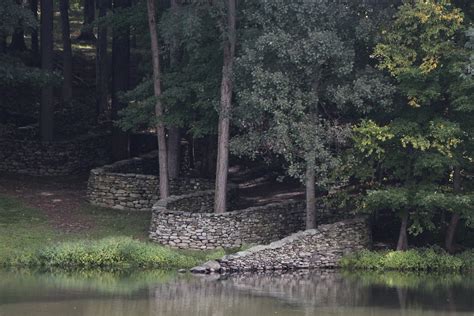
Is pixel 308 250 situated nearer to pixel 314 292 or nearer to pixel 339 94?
pixel 314 292

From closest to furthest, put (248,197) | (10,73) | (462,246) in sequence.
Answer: (462,246) < (10,73) < (248,197)

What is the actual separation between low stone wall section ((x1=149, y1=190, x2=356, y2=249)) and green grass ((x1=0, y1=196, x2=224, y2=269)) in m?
0.49

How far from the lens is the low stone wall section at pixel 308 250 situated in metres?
26.5

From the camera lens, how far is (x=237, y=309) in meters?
21.0

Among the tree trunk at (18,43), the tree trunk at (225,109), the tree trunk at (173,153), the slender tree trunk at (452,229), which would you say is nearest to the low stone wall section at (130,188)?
the tree trunk at (173,153)

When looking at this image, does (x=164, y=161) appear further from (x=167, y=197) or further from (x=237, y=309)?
(x=237, y=309)

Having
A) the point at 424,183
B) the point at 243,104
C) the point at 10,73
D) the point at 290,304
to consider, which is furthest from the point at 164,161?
the point at 290,304

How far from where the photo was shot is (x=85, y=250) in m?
26.0

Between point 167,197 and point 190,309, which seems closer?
point 190,309

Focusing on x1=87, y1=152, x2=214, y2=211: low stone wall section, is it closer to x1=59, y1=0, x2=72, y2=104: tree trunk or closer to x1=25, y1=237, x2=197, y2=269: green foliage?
x1=25, y1=237, x2=197, y2=269: green foliage

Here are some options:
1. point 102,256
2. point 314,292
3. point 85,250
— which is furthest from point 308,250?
point 85,250

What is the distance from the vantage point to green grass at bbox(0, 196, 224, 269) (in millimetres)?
25953

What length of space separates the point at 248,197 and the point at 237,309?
47.4 ft

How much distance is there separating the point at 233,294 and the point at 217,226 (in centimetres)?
550
